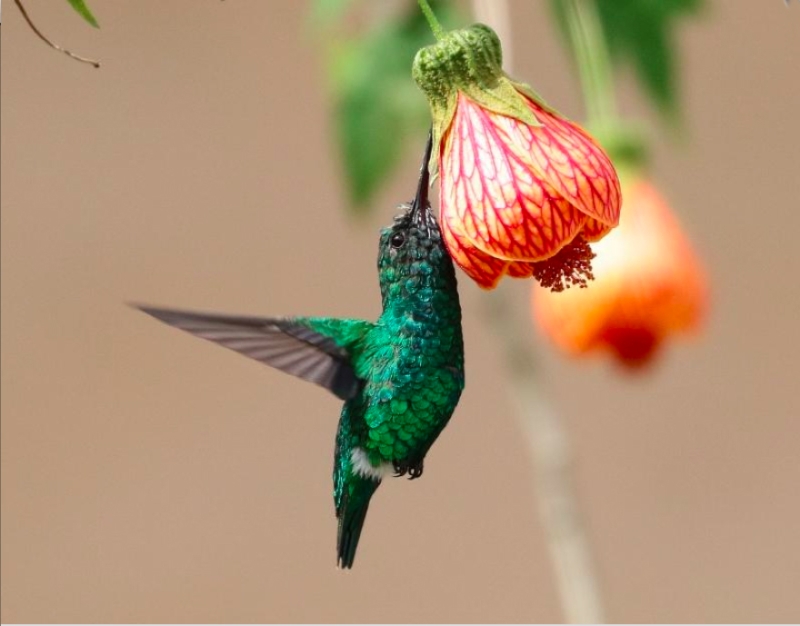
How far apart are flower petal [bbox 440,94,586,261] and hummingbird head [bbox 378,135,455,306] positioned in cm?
4

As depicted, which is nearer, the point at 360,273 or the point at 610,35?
the point at 610,35

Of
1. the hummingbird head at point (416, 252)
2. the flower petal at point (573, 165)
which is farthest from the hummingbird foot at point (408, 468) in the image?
the flower petal at point (573, 165)

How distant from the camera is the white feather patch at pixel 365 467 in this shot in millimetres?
1132

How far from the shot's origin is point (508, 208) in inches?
36.3

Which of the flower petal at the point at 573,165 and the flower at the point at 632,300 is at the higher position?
the flower at the point at 632,300

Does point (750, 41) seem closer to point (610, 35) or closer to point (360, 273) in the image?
point (360, 273)

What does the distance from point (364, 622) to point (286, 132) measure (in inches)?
42.3

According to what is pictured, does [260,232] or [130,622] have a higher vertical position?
[260,232]

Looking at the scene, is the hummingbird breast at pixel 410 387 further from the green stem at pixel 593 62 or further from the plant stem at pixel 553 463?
the plant stem at pixel 553 463

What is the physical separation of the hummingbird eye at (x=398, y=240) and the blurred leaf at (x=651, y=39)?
0.57 metres

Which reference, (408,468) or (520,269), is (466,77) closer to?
(520,269)

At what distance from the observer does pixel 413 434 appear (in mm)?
1095

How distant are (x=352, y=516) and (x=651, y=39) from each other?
2.03 ft

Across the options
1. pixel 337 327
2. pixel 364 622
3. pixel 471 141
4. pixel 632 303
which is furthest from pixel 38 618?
pixel 471 141
